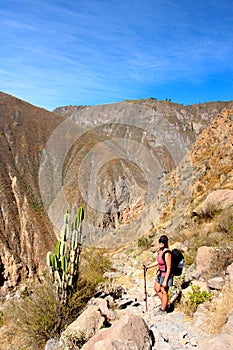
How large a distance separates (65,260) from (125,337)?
3086mm

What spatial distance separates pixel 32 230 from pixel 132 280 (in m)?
39.6

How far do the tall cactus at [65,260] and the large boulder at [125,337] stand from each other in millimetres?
2616

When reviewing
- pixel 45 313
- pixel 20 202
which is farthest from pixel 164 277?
pixel 20 202

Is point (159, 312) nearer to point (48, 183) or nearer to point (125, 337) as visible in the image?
point (125, 337)

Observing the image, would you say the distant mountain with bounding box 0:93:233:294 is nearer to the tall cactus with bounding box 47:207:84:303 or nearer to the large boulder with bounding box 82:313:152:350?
the tall cactus with bounding box 47:207:84:303

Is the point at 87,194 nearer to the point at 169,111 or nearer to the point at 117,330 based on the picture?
the point at 117,330

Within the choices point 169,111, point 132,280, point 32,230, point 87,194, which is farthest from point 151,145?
point 132,280

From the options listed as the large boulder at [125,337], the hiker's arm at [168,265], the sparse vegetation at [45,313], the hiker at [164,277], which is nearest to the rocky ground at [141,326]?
the large boulder at [125,337]

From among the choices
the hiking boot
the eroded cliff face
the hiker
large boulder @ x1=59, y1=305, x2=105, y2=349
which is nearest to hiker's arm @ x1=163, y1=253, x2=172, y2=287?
the hiker

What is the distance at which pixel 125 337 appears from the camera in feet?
13.6

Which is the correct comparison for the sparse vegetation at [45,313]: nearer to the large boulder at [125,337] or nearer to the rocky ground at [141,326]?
the rocky ground at [141,326]

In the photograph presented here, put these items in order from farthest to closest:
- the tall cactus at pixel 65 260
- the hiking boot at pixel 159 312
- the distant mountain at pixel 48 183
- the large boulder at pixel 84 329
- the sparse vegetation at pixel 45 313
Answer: the distant mountain at pixel 48 183 < the tall cactus at pixel 65 260 < the sparse vegetation at pixel 45 313 < the hiking boot at pixel 159 312 < the large boulder at pixel 84 329

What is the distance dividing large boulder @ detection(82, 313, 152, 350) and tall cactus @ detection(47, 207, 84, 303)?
2616 millimetres

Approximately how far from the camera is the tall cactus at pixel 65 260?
6.79m
